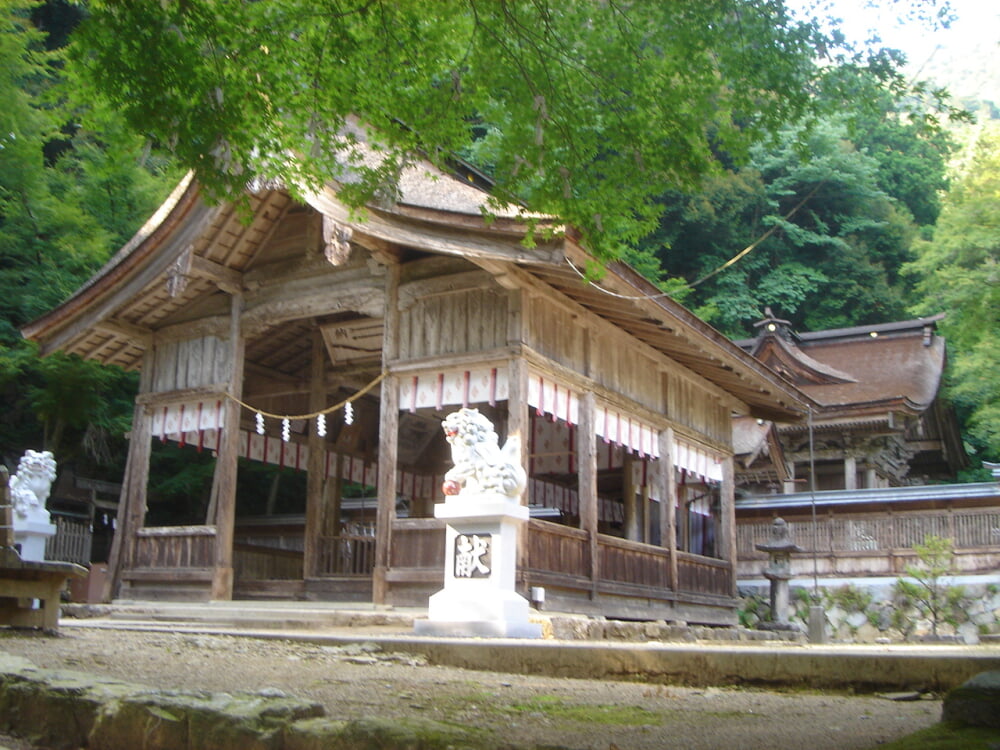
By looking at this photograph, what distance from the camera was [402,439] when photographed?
1894 centimetres

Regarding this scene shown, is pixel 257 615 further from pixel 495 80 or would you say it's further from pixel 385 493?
pixel 495 80

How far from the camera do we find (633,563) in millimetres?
14906

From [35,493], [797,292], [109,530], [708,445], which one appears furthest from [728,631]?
[797,292]

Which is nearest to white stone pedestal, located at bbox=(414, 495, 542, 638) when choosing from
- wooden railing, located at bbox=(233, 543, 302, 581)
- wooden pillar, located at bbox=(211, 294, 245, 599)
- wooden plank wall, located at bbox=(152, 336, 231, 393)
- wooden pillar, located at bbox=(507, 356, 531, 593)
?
wooden pillar, located at bbox=(507, 356, 531, 593)

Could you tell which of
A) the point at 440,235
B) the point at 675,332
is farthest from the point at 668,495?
the point at 440,235

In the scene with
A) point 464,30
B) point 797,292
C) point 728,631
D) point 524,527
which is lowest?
point 728,631

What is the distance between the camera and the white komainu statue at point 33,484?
45.5 feet

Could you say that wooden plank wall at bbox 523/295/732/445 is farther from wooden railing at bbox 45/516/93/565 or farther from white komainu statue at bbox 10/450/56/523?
wooden railing at bbox 45/516/93/565

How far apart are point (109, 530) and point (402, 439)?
10290 millimetres

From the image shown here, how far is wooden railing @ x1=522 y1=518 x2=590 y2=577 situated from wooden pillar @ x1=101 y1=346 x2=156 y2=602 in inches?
255

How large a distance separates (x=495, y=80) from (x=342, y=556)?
1059 cm

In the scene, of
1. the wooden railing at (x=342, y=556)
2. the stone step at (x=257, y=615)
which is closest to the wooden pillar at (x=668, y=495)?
the wooden railing at (x=342, y=556)

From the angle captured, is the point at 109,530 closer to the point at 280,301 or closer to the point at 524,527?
the point at 280,301

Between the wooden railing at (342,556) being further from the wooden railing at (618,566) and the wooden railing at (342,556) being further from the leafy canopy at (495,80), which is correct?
the leafy canopy at (495,80)
